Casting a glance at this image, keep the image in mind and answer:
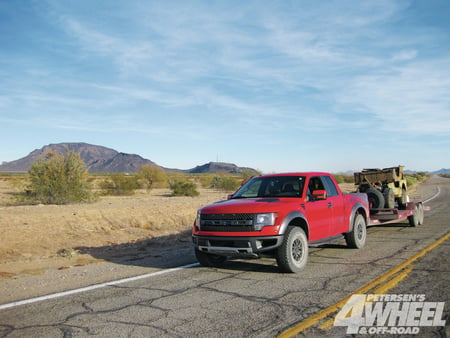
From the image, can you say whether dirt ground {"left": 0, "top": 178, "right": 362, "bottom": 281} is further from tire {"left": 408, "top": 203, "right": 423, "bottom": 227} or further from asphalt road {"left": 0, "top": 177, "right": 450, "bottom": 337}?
tire {"left": 408, "top": 203, "right": 423, "bottom": 227}

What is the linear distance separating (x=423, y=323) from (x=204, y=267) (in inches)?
172

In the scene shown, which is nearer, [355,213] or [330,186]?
[330,186]

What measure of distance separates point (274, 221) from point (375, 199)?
6585 mm

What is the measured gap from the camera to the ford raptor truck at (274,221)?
7.25 metres

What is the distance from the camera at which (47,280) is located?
7344 mm

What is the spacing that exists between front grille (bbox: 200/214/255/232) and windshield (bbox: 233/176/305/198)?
1.32 m

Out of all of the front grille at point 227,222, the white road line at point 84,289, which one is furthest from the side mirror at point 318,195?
the white road line at point 84,289

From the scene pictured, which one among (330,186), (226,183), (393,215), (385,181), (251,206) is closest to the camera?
(251,206)

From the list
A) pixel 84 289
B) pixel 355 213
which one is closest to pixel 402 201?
pixel 355 213

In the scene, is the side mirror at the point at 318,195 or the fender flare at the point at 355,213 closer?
the side mirror at the point at 318,195

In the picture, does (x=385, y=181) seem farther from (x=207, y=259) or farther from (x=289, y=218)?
(x=207, y=259)

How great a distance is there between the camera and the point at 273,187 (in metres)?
8.88

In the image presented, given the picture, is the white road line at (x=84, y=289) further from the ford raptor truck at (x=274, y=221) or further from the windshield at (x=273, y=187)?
the windshield at (x=273, y=187)

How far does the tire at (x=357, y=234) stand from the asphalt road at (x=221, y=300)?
89 cm
